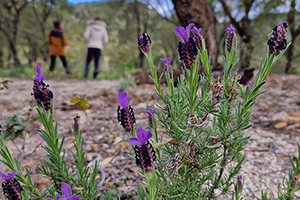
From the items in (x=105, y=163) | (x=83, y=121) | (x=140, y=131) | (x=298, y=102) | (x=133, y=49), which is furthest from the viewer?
(x=133, y=49)

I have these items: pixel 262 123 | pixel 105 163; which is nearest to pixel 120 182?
pixel 105 163

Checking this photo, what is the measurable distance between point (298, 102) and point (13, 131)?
12.1ft

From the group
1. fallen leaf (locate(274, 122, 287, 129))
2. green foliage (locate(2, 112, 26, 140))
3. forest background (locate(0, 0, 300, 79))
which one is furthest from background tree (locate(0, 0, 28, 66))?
fallen leaf (locate(274, 122, 287, 129))

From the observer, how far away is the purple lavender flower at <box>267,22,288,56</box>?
1.91ft

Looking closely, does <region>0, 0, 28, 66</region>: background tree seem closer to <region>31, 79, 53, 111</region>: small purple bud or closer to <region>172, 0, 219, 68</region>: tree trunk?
<region>172, 0, 219, 68</region>: tree trunk

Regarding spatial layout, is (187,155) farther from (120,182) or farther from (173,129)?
(120,182)

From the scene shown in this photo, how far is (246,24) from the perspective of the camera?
21.1 feet

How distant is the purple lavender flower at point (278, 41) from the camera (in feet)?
1.91

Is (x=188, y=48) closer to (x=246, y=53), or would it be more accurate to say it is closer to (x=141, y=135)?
(x=141, y=135)

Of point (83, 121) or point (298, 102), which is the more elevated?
point (298, 102)

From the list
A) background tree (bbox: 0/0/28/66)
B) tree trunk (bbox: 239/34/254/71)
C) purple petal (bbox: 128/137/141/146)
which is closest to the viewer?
purple petal (bbox: 128/137/141/146)

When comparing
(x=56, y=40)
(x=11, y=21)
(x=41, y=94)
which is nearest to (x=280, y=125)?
(x=41, y=94)

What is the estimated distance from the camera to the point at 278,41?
0.58m

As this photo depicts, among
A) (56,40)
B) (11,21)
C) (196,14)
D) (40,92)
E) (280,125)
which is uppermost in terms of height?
(11,21)
